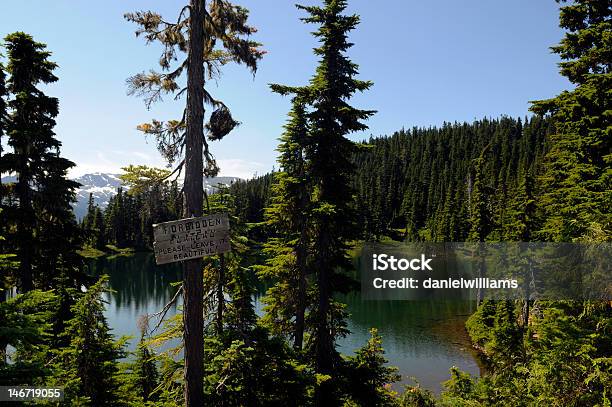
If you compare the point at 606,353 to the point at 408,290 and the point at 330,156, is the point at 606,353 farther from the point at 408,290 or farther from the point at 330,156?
the point at 408,290

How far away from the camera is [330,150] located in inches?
606

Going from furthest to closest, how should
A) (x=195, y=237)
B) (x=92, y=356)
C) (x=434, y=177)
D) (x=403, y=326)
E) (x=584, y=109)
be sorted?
(x=434, y=177) → (x=403, y=326) → (x=584, y=109) → (x=92, y=356) → (x=195, y=237)

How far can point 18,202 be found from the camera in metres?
15.6

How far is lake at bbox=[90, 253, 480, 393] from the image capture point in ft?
106

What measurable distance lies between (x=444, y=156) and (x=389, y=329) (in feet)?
436

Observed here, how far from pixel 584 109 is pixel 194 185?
13795 millimetres

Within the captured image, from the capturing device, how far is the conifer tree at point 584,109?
500 inches

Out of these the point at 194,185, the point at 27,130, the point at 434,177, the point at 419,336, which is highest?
the point at 434,177

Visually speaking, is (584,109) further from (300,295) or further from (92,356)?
(92,356)

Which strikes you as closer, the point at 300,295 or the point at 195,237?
the point at 195,237

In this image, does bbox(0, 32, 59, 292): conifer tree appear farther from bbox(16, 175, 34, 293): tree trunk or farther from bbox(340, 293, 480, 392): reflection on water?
bbox(340, 293, 480, 392): reflection on water

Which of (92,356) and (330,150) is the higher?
(330,150)

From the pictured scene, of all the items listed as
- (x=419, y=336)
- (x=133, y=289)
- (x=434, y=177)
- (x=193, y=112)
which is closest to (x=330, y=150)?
(x=193, y=112)

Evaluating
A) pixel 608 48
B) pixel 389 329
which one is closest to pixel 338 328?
pixel 608 48
